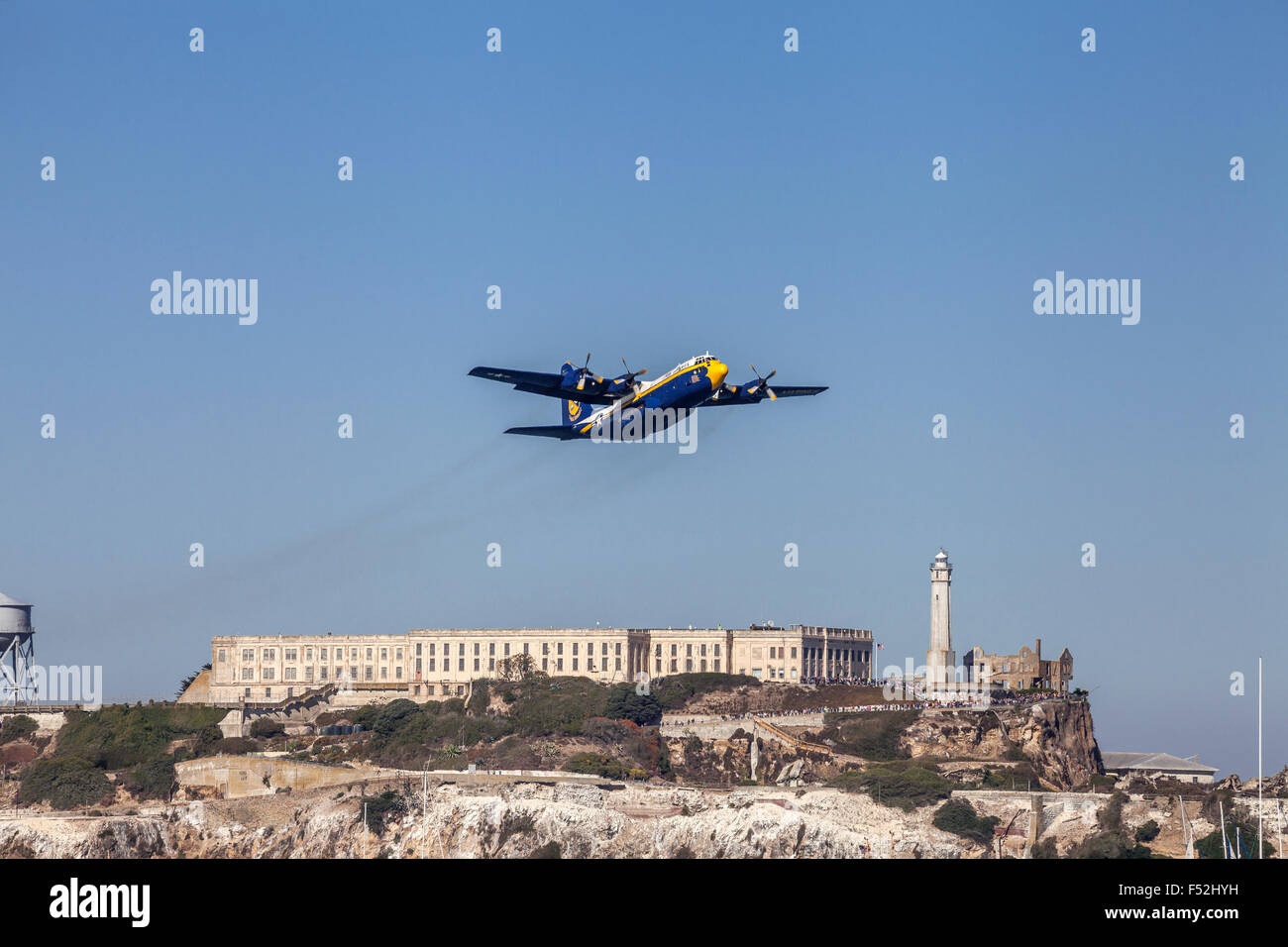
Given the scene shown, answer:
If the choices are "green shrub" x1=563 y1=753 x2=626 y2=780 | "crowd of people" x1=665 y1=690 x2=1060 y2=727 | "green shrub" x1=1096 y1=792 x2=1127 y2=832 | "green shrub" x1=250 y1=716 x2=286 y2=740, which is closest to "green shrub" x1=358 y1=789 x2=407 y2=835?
"green shrub" x1=563 y1=753 x2=626 y2=780

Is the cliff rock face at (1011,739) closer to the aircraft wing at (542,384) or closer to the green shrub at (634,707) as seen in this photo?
the green shrub at (634,707)

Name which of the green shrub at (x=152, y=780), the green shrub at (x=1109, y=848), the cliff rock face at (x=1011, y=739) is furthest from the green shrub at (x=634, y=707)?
the green shrub at (x=1109, y=848)

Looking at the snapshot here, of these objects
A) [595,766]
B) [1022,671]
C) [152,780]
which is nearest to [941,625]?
[1022,671]

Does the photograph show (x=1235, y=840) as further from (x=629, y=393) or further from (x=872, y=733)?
(x=629, y=393)
